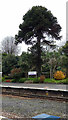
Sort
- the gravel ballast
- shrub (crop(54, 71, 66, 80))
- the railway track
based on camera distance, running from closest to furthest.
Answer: the gravel ballast
the railway track
shrub (crop(54, 71, 66, 80))

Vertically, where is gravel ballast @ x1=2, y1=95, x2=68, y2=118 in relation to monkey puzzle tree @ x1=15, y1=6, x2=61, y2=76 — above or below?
below

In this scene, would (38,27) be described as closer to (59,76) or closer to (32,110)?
(59,76)

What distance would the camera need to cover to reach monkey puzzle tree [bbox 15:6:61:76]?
111 feet

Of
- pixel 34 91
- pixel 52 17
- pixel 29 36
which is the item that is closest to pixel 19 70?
pixel 29 36

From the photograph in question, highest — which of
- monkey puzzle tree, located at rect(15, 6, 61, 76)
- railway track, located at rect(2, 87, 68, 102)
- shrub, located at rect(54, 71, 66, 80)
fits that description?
monkey puzzle tree, located at rect(15, 6, 61, 76)

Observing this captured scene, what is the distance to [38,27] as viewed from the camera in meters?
33.7

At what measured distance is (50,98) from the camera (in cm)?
1209

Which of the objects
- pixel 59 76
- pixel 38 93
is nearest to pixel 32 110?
pixel 38 93

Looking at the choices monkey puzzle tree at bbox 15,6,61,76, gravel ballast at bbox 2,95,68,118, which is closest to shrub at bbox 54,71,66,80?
monkey puzzle tree at bbox 15,6,61,76

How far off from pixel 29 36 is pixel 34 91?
2186cm

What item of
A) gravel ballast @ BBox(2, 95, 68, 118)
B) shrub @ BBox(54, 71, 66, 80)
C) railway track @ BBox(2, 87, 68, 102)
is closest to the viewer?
gravel ballast @ BBox(2, 95, 68, 118)

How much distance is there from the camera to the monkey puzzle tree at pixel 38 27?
33844 millimetres

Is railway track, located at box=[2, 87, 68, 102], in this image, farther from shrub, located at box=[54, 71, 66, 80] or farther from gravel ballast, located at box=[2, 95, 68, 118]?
shrub, located at box=[54, 71, 66, 80]

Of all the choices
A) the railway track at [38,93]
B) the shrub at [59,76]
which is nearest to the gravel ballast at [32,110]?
the railway track at [38,93]
